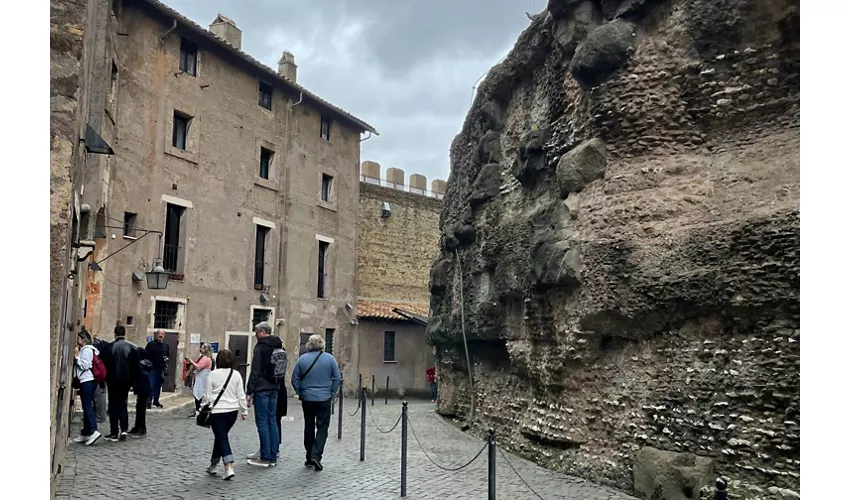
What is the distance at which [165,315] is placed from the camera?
18.8 m

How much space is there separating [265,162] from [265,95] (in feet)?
6.76

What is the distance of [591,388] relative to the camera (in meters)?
9.10

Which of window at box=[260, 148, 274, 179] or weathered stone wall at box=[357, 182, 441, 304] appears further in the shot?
weathered stone wall at box=[357, 182, 441, 304]

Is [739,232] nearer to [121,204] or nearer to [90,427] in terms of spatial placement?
[90,427]

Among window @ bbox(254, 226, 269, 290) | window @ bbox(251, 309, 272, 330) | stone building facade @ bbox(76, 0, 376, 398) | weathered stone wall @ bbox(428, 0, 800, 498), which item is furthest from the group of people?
window @ bbox(254, 226, 269, 290)

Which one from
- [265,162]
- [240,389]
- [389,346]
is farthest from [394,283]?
[240,389]

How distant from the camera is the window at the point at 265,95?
22500 millimetres

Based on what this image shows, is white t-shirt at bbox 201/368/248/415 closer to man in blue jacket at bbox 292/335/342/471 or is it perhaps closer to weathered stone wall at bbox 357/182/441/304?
man in blue jacket at bbox 292/335/342/471

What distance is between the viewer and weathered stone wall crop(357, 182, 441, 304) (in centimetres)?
2717

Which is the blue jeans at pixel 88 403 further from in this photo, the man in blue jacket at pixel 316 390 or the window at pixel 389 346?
the window at pixel 389 346

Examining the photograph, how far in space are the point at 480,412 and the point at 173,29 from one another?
43.0 ft

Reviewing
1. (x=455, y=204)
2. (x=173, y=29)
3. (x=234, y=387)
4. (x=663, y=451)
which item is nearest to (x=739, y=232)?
(x=663, y=451)

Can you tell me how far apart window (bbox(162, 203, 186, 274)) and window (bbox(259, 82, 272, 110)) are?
4794mm

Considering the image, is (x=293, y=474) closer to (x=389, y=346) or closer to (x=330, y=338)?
(x=330, y=338)
